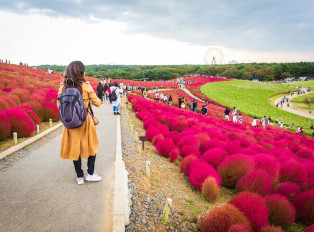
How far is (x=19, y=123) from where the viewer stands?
23.5 feet

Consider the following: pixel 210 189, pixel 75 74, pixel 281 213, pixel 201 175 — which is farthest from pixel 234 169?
pixel 75 74

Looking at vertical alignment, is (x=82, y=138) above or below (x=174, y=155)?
above

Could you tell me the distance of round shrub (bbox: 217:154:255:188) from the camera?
515cm

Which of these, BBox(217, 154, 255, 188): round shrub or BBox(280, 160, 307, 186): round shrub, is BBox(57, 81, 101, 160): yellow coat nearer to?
BBox(217, 154, 255, 188): round shrub

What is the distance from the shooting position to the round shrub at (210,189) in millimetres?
4504

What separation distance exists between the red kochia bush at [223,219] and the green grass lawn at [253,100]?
3403cm

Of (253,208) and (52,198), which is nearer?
(253,208)

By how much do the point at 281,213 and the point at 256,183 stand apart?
3.11 ft

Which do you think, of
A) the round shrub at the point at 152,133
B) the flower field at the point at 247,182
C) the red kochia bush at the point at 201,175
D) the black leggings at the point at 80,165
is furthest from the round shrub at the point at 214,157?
the black leggings at the point at 80,165

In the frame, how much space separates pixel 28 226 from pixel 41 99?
34.7ft

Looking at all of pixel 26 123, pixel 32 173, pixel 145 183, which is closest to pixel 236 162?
pixel 145 183

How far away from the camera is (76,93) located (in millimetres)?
3328

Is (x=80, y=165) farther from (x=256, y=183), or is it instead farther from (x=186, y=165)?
(x=256, y=183)

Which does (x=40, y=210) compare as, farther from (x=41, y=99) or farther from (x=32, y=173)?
(x=41, y=99)
